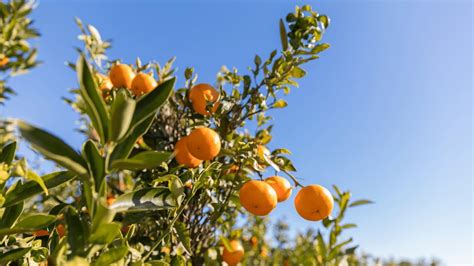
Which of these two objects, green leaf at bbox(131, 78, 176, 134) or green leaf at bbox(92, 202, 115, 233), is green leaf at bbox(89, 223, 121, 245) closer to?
green leaf at bbox(92, 202, 115, 233)

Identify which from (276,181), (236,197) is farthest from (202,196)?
(276,181)

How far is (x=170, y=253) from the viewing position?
1.58 meters

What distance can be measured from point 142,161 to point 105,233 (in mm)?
160

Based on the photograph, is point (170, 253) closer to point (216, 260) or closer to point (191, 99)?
point (216, 260)

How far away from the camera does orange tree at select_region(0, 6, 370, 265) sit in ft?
2.25

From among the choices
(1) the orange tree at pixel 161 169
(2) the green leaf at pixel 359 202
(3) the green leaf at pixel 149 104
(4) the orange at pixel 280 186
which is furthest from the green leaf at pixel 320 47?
(3) the green leaf at pixel 149 104

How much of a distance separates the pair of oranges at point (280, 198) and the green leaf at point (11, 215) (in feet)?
2.46

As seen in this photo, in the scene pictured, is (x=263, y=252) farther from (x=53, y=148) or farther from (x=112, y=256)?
(x=53, y=148)

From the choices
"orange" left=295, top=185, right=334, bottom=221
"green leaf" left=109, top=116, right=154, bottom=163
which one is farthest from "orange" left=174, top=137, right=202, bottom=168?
"green leaf" left=109, top=116, right=154, bottom=163

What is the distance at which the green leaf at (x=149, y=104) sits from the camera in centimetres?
71

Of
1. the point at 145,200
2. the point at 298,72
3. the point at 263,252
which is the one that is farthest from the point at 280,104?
the point at 263,252

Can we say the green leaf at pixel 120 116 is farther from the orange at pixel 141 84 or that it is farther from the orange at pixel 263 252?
the orange at pixel 263 252

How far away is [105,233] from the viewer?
685 millimetres

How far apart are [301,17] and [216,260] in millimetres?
1283
